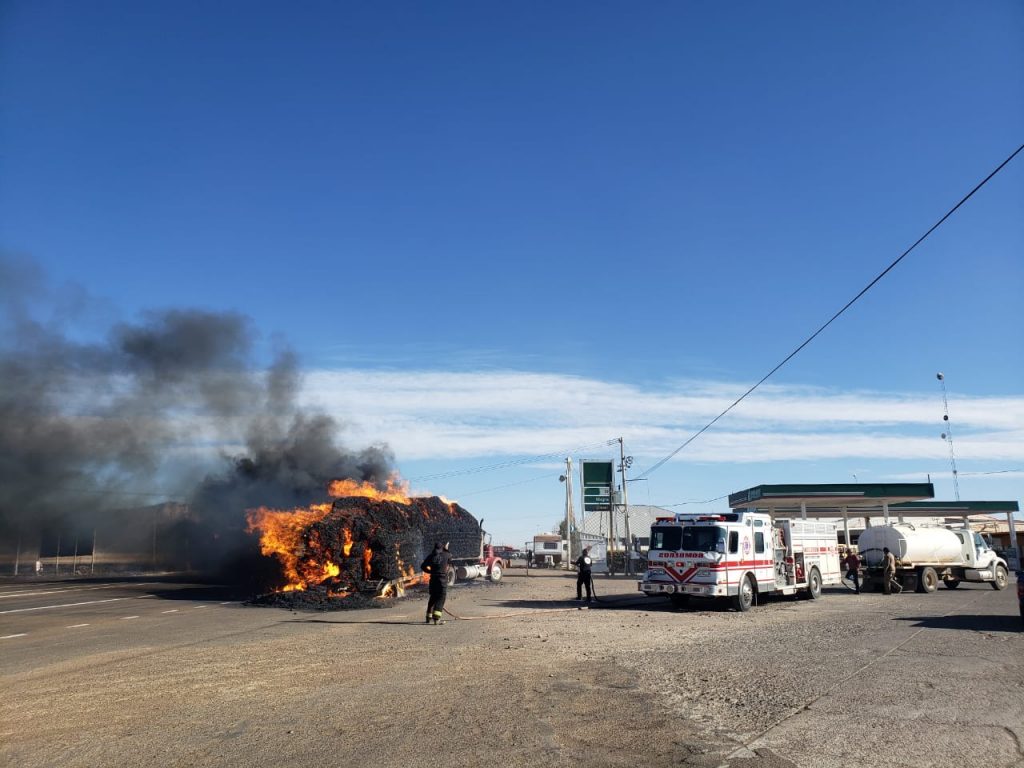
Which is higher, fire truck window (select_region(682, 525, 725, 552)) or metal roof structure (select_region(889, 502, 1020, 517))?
metal roof structure (select_region(889, 502, 1020, 517))

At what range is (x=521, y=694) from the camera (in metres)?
8.78

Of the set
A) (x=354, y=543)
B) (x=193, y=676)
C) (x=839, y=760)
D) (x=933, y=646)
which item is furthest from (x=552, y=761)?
(x=354, y=543)

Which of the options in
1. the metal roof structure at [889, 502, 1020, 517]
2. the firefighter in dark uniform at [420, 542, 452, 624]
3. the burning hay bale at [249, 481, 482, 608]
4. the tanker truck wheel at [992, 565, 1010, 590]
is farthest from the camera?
the metal roof structure at [889, 502, 1020, 517]

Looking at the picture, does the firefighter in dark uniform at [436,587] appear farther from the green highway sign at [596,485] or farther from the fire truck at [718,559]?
the green highway sign at [596,485]

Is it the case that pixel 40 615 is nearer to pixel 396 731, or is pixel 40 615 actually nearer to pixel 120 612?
pixel 120 612

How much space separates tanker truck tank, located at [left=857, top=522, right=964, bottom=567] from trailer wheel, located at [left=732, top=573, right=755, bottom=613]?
30.0 ft

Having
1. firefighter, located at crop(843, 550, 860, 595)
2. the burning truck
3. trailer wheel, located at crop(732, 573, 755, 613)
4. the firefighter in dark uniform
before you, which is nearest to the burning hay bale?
the burning truck

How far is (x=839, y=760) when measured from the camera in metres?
6.17

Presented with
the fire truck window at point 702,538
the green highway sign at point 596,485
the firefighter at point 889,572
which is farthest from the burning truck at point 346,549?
the green highway sign at point 596,485

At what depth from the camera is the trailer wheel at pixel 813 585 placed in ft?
77.8

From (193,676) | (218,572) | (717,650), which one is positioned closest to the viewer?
(193,676)

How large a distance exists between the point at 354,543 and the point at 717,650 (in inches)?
542

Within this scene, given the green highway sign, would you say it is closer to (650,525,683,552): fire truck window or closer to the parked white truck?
the parked white truck

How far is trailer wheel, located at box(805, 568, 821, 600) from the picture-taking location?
933 inches
